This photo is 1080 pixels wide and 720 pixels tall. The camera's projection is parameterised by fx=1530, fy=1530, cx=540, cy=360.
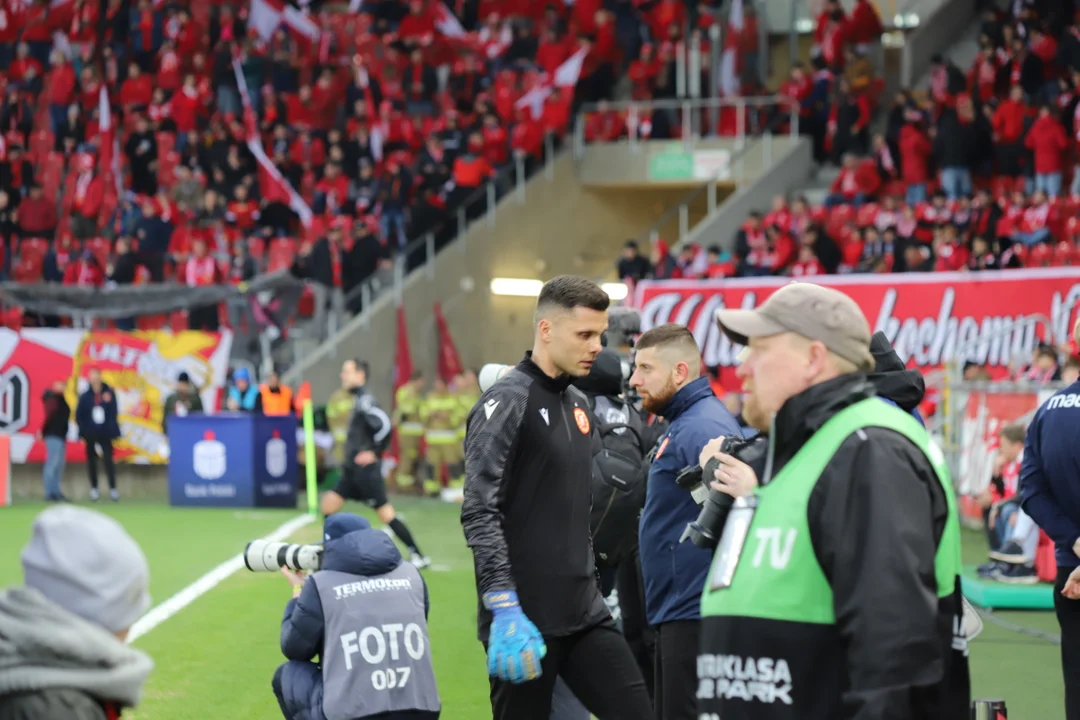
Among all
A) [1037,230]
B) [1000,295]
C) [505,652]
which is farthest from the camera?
[1037,230]

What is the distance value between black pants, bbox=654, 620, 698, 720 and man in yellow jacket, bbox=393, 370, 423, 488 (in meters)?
16.9

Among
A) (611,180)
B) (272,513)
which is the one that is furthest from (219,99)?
(272,513)

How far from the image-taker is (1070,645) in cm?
577

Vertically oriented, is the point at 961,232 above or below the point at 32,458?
above

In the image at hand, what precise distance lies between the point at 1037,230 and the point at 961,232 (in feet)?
3.61

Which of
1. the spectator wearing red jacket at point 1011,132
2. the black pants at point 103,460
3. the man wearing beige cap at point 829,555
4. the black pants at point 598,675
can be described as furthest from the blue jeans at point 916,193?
the man wearing beige cap at point 829,555

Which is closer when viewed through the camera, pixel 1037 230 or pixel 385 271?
pixel 1037 230

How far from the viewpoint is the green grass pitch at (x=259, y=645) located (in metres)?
8.78

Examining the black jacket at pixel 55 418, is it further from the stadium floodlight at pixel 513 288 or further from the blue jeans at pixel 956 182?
the blue jeans at pixel 956 182

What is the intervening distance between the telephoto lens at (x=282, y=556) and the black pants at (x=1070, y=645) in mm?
2941

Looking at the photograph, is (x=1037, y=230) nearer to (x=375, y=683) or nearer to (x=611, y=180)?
(x=611, y=180)

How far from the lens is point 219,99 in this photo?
30703 mm

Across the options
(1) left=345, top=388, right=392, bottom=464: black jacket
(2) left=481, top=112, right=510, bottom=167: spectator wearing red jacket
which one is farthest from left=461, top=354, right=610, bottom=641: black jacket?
(2) left=481, top=112, right=510, bottom=167: spectator wearing red jacket

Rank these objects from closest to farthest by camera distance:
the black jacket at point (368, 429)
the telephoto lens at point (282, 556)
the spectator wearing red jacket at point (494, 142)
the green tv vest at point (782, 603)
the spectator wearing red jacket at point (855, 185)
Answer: the green tv vest at point (782, 603) < the telephoto lens at point (282, 556) < the black jacket at point (368, 429) < the spectator wearing red jacket at point (855, 185) < the spectator wearing red jacket at point (494, 142)
